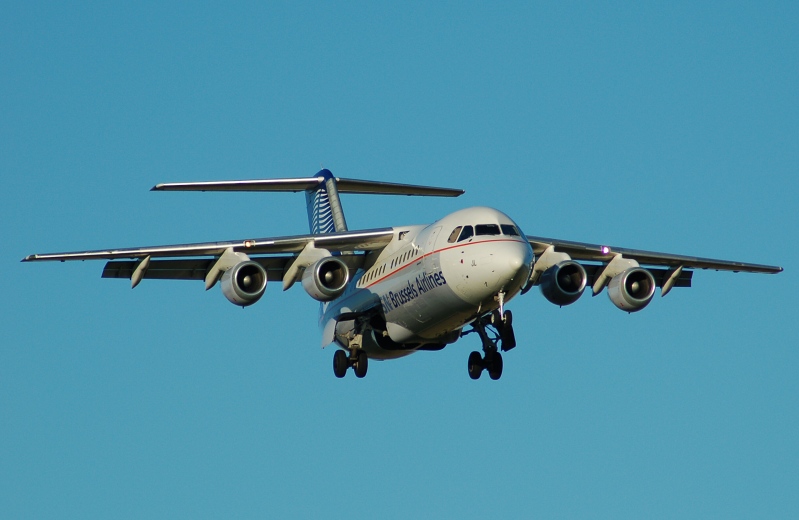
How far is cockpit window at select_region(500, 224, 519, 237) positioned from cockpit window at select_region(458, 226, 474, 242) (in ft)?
1.35

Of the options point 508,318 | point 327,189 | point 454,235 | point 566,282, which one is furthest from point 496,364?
point 327,189

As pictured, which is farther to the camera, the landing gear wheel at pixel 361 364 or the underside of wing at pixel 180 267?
the landing gear wheel at pixel 361 364

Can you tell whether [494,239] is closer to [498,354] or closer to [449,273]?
[449,273]

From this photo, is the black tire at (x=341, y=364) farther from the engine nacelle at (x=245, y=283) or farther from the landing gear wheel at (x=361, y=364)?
the engine nacelle at (x=245, y=283)

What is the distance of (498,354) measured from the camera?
20.7 meters

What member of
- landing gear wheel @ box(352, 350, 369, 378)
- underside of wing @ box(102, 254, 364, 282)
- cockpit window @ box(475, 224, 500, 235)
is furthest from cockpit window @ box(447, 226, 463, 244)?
landing gear wheel @ box(352, 350, 369, 378)

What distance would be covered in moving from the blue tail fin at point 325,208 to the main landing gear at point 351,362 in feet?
7.61

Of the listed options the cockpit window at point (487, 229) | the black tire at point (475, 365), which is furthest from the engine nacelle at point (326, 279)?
the black tire at point (475, 365)

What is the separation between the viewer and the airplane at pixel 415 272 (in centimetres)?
1858

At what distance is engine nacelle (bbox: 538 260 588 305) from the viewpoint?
20.4 m

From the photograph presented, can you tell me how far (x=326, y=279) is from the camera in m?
19.5

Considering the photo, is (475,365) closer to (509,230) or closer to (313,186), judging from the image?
(509,230)

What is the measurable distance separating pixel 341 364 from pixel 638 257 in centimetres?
486

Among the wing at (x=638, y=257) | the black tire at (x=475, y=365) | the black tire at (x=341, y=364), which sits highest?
the wing at (x=638, y=257)
